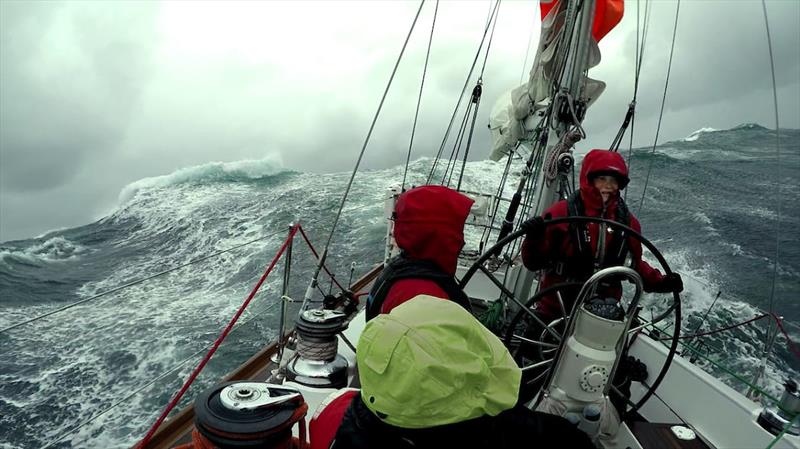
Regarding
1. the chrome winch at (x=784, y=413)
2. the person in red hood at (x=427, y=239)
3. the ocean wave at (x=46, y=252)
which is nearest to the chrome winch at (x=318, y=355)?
the person in red hood at (x=427, y=239)

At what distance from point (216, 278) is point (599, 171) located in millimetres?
7644

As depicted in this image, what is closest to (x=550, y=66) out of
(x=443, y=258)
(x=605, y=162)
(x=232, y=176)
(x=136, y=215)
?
(x=605, y=162)

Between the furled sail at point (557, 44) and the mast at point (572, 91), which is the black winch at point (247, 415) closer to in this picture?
the mast at point (572, 91)

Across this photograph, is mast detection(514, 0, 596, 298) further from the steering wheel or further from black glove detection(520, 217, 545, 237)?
black glove detection(520, 217, 545, 237)

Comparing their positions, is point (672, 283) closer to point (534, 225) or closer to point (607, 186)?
point (607, 186)

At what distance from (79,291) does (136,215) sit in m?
7.44

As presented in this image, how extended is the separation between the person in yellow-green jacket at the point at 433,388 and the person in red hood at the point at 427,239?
606mm

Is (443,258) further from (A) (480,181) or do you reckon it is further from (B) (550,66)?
(A) (480,181)

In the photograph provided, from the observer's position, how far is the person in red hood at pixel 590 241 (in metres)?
1.80

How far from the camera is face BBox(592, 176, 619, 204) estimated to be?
6.39 feet

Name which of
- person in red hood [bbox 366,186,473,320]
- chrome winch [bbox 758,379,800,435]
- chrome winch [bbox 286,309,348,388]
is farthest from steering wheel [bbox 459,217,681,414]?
chrome winch [bbox 286,309,348,388]

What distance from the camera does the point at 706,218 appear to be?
37.4 feet

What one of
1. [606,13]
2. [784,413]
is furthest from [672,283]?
[606,13]

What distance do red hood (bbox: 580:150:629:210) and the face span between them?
0.02 meters
